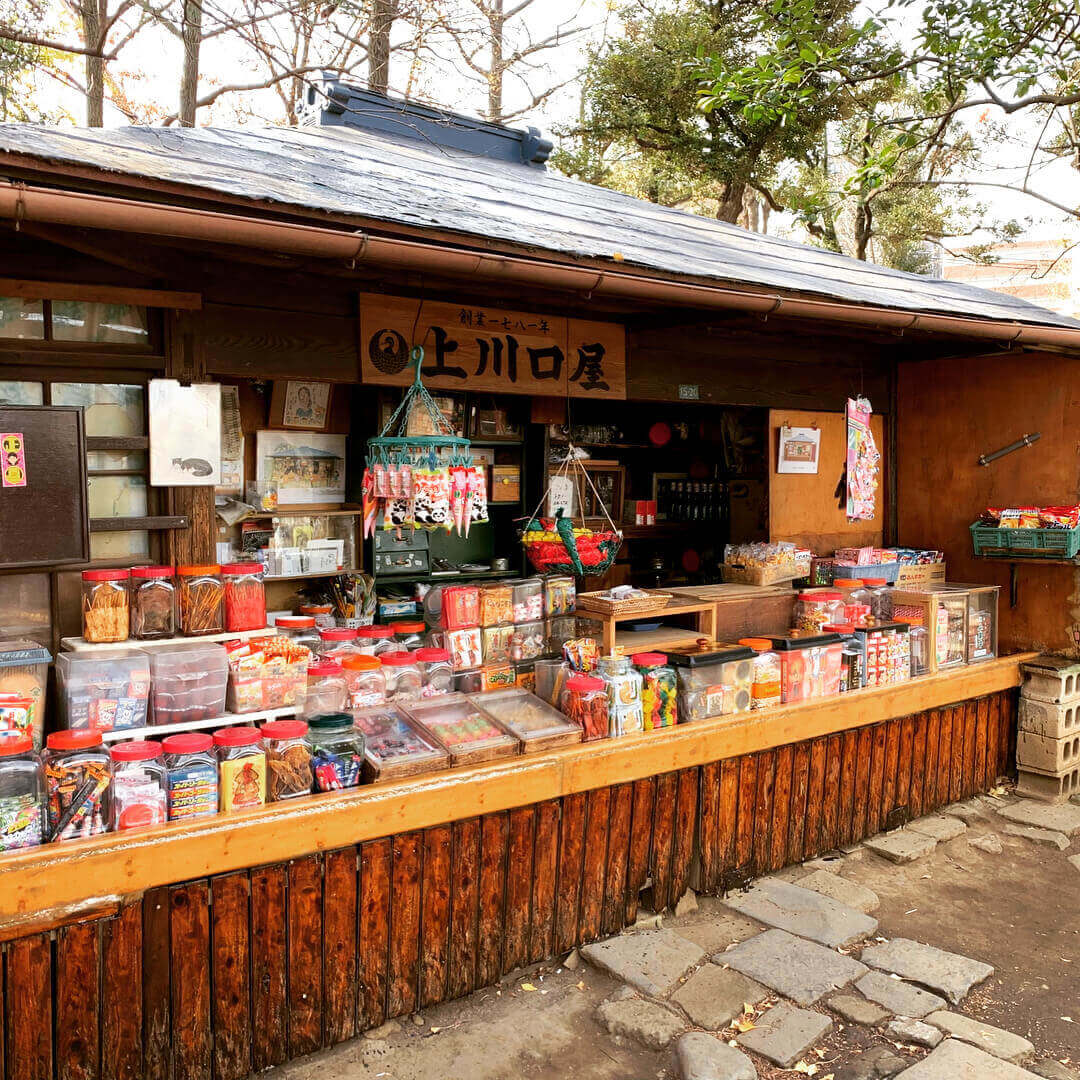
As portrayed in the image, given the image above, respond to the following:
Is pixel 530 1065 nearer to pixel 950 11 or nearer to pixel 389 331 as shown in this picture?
pixel 389 331

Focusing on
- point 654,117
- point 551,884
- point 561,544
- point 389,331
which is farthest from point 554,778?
point 654,117

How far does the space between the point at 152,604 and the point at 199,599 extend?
176mm

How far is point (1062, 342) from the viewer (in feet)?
19.0

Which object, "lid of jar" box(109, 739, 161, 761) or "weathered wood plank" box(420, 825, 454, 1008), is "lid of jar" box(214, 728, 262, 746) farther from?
"weathered wood plank" box(420, 825, 454, 1008)

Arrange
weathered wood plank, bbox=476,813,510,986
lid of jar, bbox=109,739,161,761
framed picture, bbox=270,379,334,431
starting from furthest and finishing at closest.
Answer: framed picture, bbox=270,379,334,431, weathered wood plank, bbox=476,813,510,986, lid of jar, bbox=109,739,161,761

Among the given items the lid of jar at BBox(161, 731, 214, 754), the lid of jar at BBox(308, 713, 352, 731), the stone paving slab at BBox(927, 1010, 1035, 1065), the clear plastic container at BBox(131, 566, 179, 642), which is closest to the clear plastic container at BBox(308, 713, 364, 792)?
the lid of jar at BBox(308, 713, 352, 731)

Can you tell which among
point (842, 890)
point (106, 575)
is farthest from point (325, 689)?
point (842, 890)

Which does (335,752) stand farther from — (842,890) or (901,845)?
(901,845)

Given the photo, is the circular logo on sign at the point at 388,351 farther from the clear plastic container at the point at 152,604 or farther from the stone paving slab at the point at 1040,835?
the stone paving slab at the point at 1040,835

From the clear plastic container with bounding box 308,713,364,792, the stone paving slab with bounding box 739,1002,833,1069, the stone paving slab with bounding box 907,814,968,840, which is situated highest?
the clear plastic container with bounding box 308,713,364,792

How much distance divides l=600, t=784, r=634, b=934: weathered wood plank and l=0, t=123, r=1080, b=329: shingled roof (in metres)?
2.51

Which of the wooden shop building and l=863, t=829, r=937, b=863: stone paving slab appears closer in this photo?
the wooden shop building

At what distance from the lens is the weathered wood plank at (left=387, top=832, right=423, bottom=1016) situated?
11.5 ft

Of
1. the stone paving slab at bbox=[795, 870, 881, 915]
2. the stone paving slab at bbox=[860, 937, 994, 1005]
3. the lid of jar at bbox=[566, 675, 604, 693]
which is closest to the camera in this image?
the stone paving slab at bbox=[860, 937, 994, 1005]
